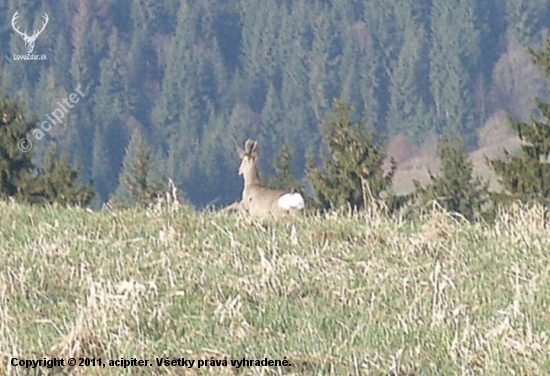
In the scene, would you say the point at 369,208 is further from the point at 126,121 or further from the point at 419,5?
the point at 419,5

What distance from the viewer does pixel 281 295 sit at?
6340mm

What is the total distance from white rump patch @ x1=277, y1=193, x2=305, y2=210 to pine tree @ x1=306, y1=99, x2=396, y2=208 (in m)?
20.5

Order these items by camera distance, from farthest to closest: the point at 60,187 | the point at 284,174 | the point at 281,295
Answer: the point at 284,174, the point at 60,187, the point at 281,295

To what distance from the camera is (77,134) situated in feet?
360

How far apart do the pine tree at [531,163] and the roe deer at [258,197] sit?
501 inches

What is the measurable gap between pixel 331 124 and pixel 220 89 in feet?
279

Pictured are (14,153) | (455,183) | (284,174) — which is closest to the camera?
(14,153)

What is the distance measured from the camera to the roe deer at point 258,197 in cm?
1115

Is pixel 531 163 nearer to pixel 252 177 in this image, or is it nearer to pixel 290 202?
pixel 252 177

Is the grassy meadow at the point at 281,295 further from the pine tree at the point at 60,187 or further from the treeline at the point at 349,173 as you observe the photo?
the pine tree at the point at 60,187

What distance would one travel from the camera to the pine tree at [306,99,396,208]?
33625 millimetres

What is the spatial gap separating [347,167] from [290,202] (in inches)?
919

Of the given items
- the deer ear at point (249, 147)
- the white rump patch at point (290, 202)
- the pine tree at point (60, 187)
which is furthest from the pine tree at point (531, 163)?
the white rump patch at point (290, 202)

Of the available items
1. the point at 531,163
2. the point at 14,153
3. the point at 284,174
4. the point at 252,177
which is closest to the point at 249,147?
the point at 252,177
